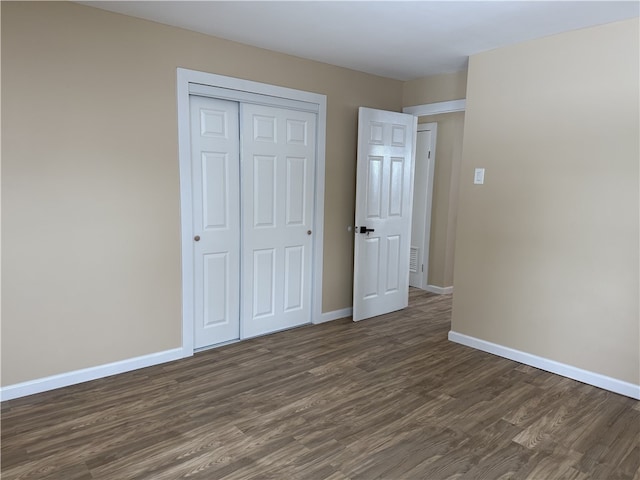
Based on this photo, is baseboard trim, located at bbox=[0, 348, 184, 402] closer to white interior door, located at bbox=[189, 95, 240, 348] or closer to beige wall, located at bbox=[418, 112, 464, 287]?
Result: white interior door, located at bbox=[189, 95, 240, 348]

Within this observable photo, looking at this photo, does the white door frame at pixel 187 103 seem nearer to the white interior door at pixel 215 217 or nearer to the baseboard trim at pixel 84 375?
the white interior door at pixel 215 217

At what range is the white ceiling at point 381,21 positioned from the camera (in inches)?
100

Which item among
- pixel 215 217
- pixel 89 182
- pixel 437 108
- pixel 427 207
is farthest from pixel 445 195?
pixel 89 182

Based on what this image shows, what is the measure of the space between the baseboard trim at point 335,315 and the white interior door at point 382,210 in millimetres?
197

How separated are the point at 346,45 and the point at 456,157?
95.4 inches

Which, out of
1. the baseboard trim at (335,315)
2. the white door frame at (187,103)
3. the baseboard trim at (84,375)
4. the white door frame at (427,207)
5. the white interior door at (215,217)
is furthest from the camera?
the white door frame at (427,207)

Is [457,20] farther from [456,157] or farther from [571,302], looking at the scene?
[456,157]

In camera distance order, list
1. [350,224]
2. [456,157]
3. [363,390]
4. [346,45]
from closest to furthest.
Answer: [363,390] < [346,45] < [350,224] < [456,157]

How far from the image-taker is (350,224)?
435 cm

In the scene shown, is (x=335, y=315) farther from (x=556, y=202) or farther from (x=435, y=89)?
(x=435, y=89)

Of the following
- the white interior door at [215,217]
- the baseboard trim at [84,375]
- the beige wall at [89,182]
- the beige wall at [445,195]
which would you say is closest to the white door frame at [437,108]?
the beige wall at [445,195]

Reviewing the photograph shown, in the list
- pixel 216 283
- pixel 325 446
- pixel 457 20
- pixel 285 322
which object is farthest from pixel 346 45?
pixel 325 446

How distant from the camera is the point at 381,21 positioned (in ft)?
9.20

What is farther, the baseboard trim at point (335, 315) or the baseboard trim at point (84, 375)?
the baseboard trim at point (335, 315)
